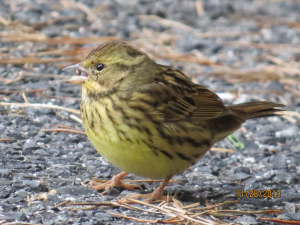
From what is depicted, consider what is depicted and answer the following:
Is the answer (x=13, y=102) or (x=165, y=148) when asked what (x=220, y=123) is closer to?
(x=165, y=148)

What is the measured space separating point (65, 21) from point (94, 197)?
456cm

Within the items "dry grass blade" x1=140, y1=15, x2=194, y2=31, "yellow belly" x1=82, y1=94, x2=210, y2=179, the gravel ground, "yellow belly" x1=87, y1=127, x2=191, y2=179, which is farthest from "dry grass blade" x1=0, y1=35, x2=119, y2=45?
"yellow belly" x1=87, y1=127, x2=191, y2=179

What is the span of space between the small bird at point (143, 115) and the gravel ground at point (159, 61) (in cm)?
35

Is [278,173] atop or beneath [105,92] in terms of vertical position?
beneath

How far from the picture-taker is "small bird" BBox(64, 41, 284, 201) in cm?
390

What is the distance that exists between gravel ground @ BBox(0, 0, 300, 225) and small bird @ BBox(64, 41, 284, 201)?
0.35 metres

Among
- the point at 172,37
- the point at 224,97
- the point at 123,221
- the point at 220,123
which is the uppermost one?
the point at 172,37

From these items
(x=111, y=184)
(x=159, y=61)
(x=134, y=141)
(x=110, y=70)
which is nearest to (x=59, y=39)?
(x=159, y=61)

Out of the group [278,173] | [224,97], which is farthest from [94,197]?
[224,97]

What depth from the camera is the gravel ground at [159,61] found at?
415 cm

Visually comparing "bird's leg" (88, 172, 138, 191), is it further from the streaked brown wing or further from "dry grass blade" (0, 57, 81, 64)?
"dry grass blade" (0, 57, 81, 64)

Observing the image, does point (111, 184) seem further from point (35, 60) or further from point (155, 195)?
point (35, 60)

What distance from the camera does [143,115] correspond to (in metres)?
3.99

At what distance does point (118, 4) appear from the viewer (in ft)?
30.2
